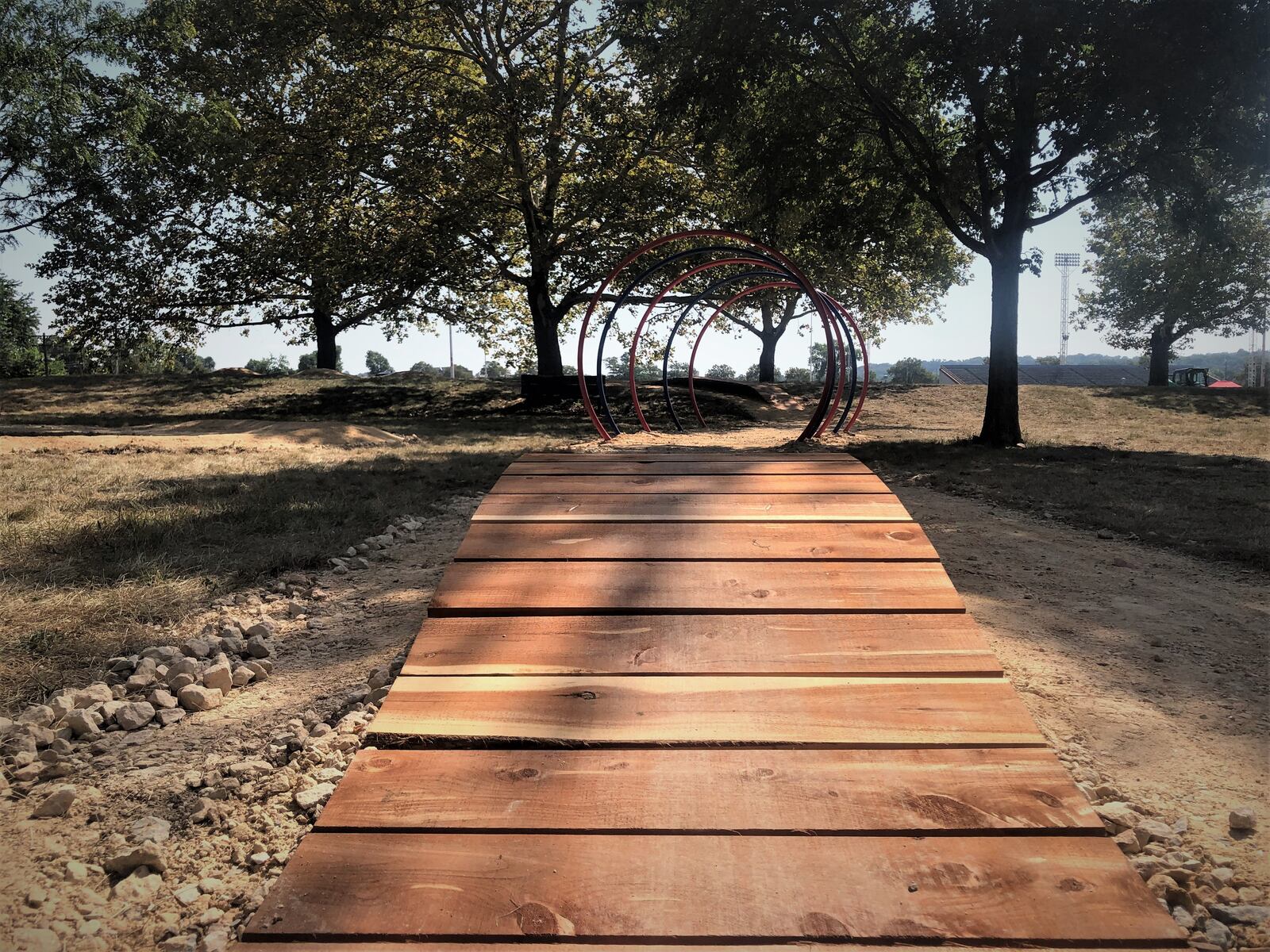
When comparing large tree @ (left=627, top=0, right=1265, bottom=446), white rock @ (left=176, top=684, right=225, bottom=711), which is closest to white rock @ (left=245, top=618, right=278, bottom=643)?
white rock @ (left=176, top=684, right=225, bottom=711)

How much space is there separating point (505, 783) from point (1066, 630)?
3262 mm

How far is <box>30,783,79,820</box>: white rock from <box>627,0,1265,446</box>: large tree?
12309mm

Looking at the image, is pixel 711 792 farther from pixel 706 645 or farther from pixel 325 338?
pixel 325 338

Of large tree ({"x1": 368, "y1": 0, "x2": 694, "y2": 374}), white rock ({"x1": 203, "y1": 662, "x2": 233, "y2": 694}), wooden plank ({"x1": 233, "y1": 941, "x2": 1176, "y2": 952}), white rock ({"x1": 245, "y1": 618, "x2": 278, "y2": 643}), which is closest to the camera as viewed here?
wooden plank ({"x1": 233, "y1": 941, "x2": 1176, "y2": 952})

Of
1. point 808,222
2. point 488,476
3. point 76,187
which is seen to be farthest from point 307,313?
point 488,476

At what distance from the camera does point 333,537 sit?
5.94 meters

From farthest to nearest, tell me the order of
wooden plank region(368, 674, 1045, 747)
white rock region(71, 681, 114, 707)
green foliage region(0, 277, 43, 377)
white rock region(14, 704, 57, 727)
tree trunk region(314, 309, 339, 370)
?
1. green foliage region(0, 277, 43, 377)
2. tree trunk region(314, 309, 339, 370)
3. white rock region(71, 681, 114, 707)
4. white rock region(14, 704, 57, 727)
5. wooden plank region(368, 674, 1045, 747)

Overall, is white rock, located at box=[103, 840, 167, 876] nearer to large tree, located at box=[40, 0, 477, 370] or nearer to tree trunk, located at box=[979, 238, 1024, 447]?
tree trunk, located at box=[979, 238, 1024, 447]

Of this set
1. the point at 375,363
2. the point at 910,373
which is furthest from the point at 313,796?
the point at 375,363

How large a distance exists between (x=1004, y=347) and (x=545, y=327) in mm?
11216

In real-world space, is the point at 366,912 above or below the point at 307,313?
below

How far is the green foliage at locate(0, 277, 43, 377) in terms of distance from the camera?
3790 cm

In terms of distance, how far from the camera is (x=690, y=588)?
3.30 meters

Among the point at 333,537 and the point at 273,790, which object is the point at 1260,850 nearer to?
the point at 273,790
